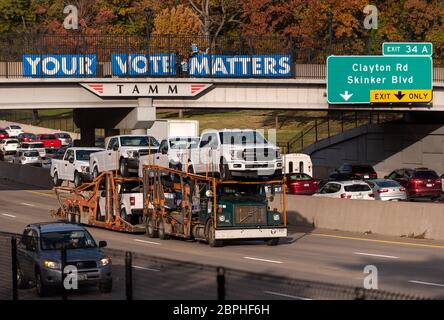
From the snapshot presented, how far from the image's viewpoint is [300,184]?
169 feet

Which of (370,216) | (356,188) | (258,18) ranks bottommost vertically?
(370,216)

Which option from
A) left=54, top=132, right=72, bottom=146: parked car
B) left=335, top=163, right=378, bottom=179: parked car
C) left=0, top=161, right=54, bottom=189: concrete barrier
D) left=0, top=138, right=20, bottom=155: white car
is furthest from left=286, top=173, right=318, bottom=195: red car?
left=0, top=138, right=20, bottom=155: white car

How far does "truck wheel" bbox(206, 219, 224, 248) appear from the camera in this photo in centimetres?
3114

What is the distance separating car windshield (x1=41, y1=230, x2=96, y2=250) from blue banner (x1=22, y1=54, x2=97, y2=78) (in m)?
26.5

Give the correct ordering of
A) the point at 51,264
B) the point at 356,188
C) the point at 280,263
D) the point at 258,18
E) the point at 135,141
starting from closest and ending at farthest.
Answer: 1. the point at 51,264
2. the point at 280,263
3. the point at 135,141
4. the point at 356,188
5. the point at 258,18

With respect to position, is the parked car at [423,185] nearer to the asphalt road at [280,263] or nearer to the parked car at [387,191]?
the parked car at [387,191]

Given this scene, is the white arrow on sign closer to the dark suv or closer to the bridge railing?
the bridge railing

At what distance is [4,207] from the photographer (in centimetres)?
4653

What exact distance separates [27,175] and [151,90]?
1550cm

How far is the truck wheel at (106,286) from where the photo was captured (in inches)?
676

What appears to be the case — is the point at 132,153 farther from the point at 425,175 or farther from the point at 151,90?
the point at 425,175

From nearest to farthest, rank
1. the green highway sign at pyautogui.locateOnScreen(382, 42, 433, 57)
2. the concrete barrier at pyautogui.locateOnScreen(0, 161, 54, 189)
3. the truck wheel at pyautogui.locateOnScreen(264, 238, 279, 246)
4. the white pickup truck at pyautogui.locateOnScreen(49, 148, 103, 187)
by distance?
the truck wheel at pyautogui.locateOnScreen(264, 238, 279, 246) < the white pickup truck at pyautogui.locateOnScreen(49, 148, 103, 187) < the green highway sign at pyautogui.locateOnScreen(382, 42, 433, 57) < the concrete barrier at pyautogui.locateOnScreen(0, 161, 54, 189)

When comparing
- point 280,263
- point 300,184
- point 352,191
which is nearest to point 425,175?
point 300,184

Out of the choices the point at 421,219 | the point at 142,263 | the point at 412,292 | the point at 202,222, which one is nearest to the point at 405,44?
the point at 421,219
